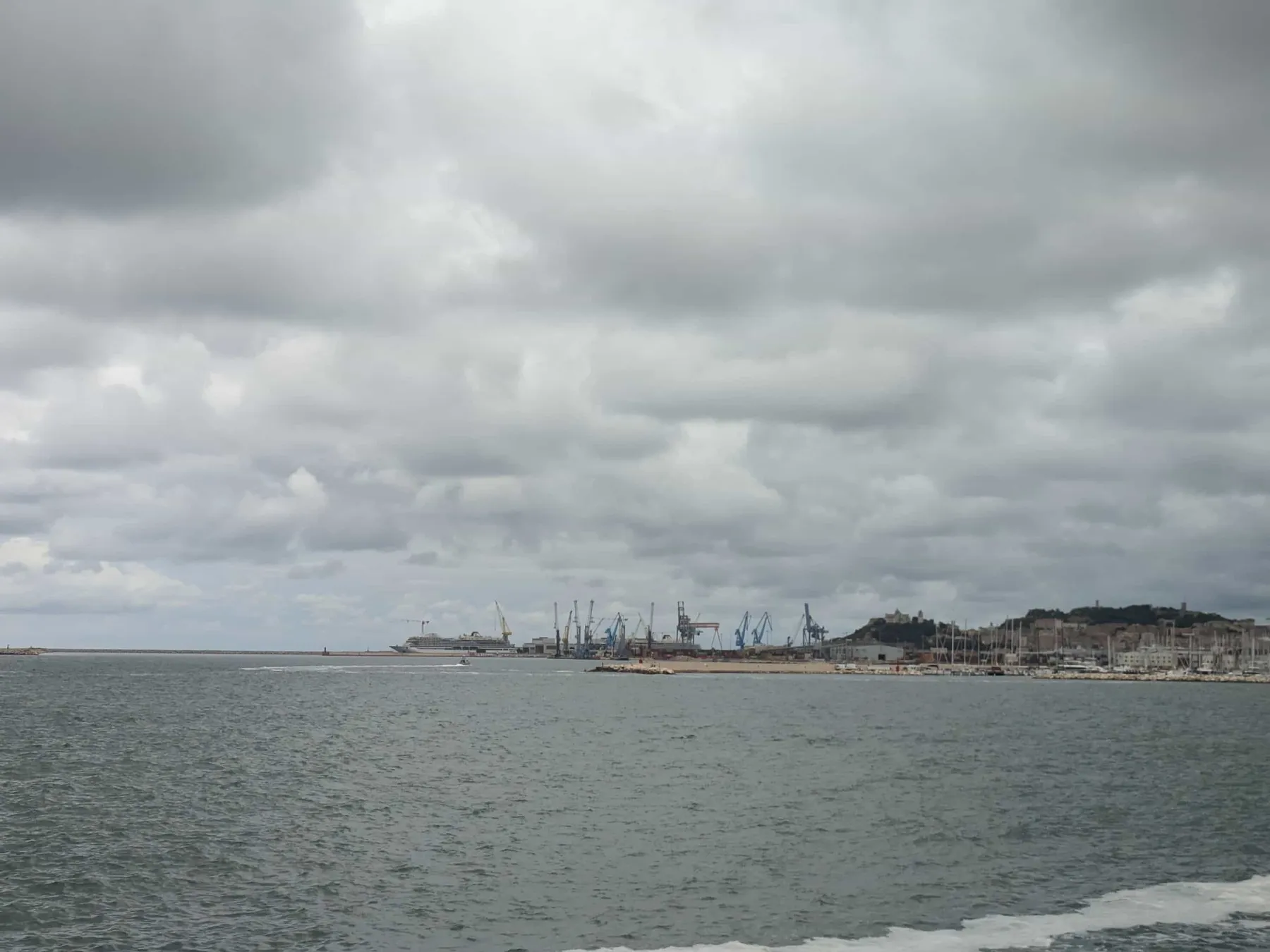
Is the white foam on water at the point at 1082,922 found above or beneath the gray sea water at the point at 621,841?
above

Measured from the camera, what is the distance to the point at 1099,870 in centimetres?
4238

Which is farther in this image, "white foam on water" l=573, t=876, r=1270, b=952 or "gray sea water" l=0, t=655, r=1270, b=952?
"gray sea water" l=0, t=655, r=1270, b=952

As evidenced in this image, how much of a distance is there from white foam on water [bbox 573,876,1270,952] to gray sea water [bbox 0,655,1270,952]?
155mm

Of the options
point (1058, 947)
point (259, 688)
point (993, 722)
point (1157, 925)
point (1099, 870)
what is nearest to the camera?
point (1058, 947)

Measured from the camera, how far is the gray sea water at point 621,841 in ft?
113

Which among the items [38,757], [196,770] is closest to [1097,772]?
[196,770]

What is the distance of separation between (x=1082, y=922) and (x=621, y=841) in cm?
2029

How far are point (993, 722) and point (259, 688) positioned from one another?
12453 cm

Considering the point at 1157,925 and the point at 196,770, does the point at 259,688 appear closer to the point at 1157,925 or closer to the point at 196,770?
the point at 196,770

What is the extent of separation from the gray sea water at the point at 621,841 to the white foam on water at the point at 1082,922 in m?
0.15

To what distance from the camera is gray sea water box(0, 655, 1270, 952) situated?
34.4 metres

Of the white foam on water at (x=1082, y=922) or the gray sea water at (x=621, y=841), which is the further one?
the gray sea water at (x=621, y=841)

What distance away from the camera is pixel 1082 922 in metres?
34.7

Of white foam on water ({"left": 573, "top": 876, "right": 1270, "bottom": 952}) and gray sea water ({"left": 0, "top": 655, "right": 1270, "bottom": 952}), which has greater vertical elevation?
white foam on water ({"left": 573, "top": 876, "right": 1270, "bottom": 952})
